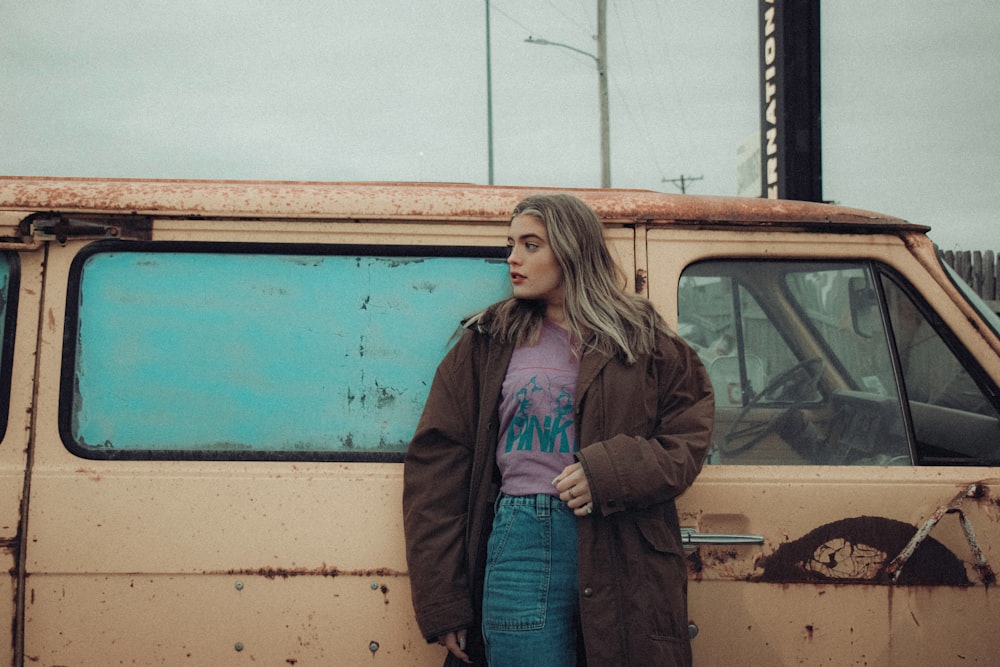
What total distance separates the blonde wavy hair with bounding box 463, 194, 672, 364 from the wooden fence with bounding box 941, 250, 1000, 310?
9.72 meters

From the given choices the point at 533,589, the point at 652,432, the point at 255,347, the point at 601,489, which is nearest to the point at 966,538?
the point at 652,432

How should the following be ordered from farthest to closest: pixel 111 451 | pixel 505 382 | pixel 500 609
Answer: pixel 111 451 < pixel 505 382 < pixel 500 609

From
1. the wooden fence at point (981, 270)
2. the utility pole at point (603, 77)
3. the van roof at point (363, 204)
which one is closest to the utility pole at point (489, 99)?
the utility pole at point (603, 77)

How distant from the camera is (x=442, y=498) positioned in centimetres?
189

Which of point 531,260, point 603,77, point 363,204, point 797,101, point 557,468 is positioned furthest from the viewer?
point 603,77

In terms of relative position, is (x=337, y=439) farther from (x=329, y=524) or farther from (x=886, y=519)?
(x=886, y=519)

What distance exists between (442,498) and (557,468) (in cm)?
31

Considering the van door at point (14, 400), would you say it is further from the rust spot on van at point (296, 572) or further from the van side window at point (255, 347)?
the rust spot on van at point (296, 572)

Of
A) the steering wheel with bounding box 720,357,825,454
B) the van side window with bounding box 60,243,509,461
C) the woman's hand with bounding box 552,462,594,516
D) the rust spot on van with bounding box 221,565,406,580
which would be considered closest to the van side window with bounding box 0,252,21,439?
the van side window with bounding box 60,243,509,461

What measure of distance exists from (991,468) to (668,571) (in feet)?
3.28

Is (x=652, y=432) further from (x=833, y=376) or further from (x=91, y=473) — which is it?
(x=91, y=473)

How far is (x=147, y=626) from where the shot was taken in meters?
1.97

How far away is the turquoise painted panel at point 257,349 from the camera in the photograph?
2037 mm

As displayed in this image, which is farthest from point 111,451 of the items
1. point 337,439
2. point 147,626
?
point 337,439
